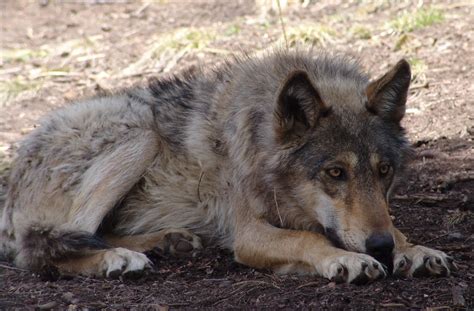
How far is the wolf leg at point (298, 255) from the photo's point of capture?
447 centimetres

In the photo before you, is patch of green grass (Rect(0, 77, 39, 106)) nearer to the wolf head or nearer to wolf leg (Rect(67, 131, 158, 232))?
wolf leg (Rect(67, 131, 158, 232))

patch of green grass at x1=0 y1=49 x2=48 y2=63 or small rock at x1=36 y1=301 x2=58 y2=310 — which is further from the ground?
patch of green grass at x1=0 y1=49 x2=48 y2=63

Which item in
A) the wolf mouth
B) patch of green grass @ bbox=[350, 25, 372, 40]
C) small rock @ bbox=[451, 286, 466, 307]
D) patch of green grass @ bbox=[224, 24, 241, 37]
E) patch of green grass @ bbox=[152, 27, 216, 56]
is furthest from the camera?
patch of green grass @ bbox=[224, 24, 241, 37]

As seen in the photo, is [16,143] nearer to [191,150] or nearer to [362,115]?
[191,150]

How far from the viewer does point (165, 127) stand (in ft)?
19.9

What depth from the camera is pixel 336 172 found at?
15.6 ft

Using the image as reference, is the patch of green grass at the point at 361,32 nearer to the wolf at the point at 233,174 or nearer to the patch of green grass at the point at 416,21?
the patch of green grass at the point at 416,21

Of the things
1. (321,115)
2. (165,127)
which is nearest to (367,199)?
(321,115)

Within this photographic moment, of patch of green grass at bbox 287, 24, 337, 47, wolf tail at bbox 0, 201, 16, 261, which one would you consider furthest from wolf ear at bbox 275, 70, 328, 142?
patch of green grass at bbox 287, 24, 337, 47

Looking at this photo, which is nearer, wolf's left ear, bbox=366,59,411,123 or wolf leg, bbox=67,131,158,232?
wolf's left ear, bbox=366,59,411,123

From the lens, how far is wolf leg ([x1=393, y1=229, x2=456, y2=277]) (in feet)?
15.0

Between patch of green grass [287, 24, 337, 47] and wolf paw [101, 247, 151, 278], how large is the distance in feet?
16.1

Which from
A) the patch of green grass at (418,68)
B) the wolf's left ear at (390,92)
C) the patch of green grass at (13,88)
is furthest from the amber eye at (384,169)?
the patch of green grass at (13,88)

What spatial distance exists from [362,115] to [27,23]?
942 centimetres
